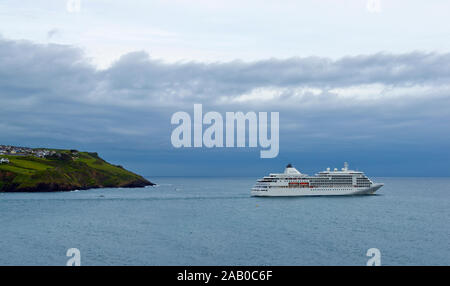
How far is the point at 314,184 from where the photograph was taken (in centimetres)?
11125

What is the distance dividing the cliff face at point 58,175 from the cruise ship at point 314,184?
79592 mm

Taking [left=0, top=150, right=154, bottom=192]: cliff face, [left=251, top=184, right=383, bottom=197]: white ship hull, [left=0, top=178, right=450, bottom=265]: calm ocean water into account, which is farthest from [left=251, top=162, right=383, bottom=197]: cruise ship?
[left=0, top=150, right=154, bottom=192]: cliff face

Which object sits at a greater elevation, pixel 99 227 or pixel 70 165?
pixel 70 165

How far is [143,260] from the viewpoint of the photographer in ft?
118

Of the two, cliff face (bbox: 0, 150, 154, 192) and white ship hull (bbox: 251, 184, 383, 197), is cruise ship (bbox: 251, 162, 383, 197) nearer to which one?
white ship hull (bbox: 251, 184, 383, 197)

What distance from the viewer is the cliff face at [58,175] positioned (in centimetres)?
14650

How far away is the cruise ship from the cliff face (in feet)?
261

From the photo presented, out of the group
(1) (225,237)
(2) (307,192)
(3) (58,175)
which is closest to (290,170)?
(2) (307,192)

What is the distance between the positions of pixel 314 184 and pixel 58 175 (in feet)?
312

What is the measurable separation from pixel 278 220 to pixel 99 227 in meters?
25.1

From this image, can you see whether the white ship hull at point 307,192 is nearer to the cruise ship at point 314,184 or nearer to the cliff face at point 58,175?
the cruise ship at point 314,184
